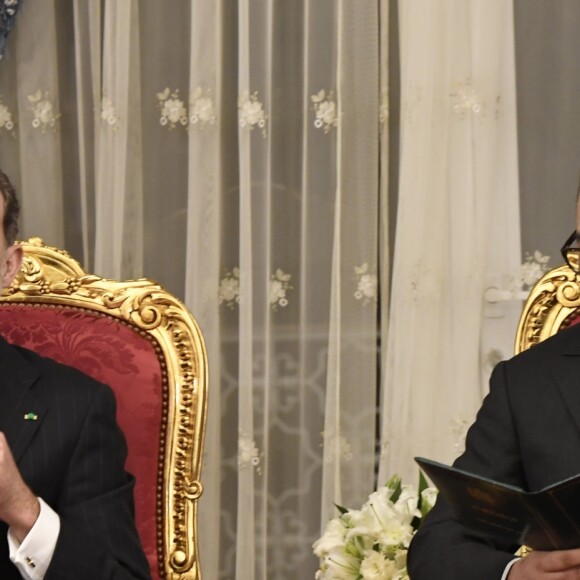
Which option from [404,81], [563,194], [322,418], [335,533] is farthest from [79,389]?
[563,194]

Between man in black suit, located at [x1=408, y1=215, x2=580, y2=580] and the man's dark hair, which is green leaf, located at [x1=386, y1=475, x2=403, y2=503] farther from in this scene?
the man's dark hair

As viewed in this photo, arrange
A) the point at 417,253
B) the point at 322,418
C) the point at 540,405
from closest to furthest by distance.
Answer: the point at 540,405 < the point at 417,253 < the point at 322,418

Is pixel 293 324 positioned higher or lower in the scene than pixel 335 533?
higher

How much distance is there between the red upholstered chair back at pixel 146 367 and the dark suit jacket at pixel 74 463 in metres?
0.15

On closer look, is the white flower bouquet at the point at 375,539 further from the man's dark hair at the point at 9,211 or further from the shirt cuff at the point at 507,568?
the man's dark hair at the point at 9,211

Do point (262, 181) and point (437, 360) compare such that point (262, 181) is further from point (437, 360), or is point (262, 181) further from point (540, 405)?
point (540, 405)

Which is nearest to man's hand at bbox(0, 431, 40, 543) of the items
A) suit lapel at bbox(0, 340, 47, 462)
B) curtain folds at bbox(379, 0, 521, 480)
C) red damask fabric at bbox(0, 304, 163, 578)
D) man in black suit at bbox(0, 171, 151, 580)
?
man in black suit at bbox(0, 171, 151, 580)

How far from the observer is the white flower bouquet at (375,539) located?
2.10 meters

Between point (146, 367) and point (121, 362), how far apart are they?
0.19 feet

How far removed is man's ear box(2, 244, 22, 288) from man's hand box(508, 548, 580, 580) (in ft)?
3.84

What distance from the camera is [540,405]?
2111 millimetres

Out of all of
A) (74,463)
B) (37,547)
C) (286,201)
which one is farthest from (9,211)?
(286,201)

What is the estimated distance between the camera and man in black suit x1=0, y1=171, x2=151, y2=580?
1918mm

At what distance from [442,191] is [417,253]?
179mm
